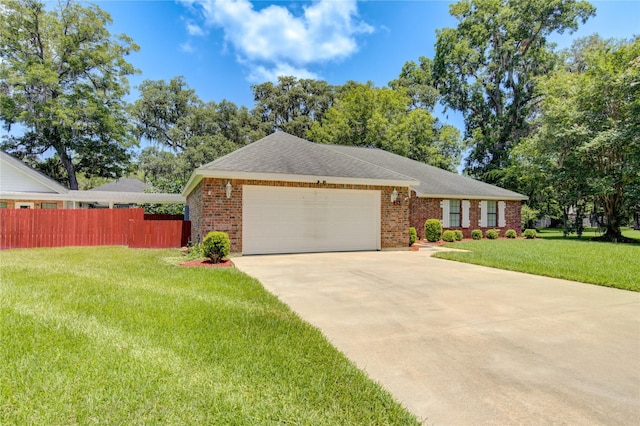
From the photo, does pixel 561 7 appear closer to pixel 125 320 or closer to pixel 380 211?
pixel 380 211

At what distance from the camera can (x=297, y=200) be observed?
37.1ft

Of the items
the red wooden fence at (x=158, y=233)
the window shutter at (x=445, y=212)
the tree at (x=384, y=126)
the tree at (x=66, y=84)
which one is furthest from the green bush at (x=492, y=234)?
the tree at (x=66, y=84)

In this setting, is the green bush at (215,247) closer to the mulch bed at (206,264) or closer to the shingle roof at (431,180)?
the mulch bed at (206,264)

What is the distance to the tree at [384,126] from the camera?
2739 cm

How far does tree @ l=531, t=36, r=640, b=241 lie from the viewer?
16125 mm

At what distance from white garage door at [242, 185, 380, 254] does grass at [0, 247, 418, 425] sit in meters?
5.68

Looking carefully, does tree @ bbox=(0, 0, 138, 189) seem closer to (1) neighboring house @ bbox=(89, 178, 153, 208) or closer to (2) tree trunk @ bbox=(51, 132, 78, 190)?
(2) tree trunk @ bbox=(51, 132, 78, 190)

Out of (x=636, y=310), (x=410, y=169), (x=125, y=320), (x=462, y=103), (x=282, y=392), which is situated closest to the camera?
(x=282, y=392)

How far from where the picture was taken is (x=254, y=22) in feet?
39.8

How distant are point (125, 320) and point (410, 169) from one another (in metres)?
17.3

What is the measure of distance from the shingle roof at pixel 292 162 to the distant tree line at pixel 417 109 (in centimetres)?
1243

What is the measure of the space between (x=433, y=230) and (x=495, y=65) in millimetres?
24518

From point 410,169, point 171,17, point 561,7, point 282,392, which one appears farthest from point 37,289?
point 561,7

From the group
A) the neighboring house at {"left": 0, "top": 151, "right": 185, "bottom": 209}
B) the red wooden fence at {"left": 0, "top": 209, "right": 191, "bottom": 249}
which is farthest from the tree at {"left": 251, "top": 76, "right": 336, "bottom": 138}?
the red wooden fence at {"left": 0, "top": 209, "right": 191, "bottom": 249}
